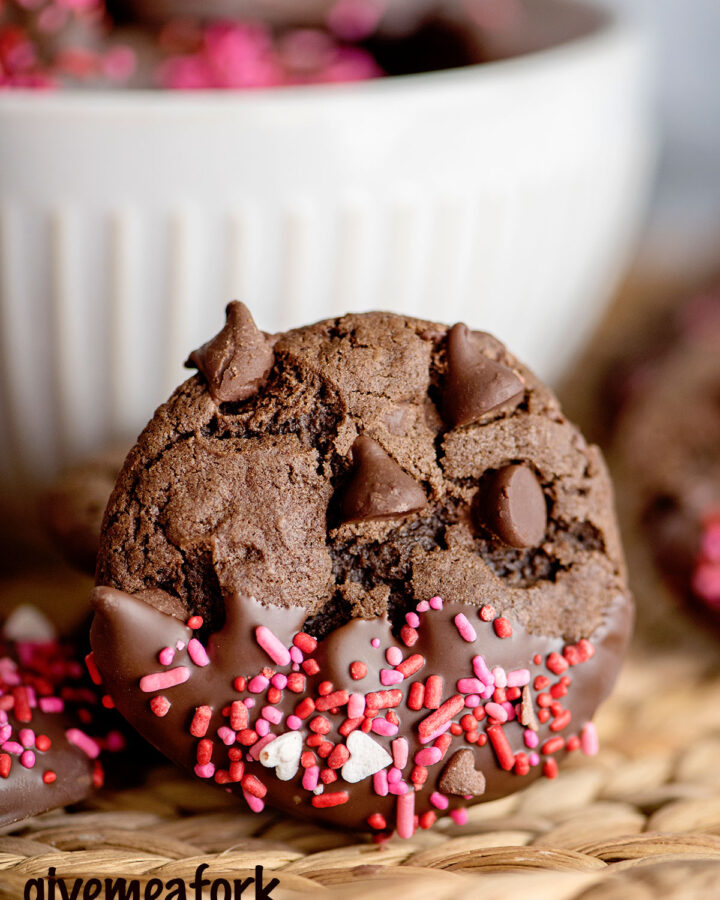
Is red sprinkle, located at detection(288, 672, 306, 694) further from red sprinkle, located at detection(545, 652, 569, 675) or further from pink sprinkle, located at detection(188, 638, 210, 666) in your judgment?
red sprinkle, located at detection(545, 652, 569, 675)

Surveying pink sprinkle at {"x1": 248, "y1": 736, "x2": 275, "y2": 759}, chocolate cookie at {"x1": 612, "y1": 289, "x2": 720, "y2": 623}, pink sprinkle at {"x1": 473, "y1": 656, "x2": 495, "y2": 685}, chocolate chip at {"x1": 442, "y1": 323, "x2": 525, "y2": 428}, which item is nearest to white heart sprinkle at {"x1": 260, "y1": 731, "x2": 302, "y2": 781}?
pink sprinkle at {"x1": 248, "y1": 736, "x2": 275, "y2": 759}

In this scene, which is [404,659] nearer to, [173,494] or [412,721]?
[412,721]

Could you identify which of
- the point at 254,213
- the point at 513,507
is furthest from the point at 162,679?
the point at 254,213

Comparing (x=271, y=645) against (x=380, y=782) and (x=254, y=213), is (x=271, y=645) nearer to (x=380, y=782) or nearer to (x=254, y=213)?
(x=380, y=782)

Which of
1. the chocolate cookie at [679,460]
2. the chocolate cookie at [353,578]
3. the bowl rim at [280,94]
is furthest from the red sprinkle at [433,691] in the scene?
the bowl rim at [280,94]

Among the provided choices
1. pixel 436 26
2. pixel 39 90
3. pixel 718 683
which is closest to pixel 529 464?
pixel 718 683
